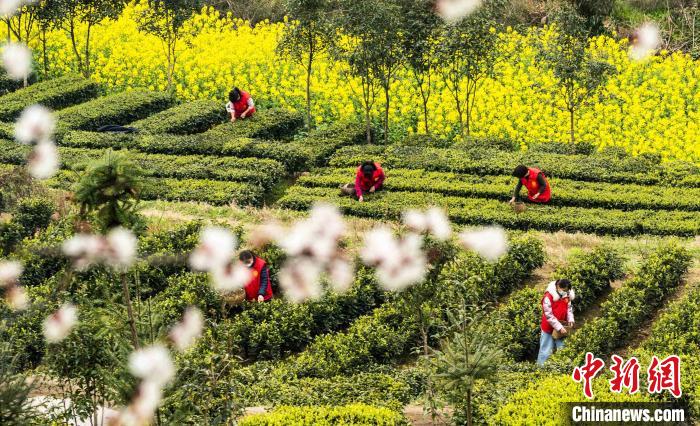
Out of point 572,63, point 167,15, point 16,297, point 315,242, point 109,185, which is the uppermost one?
point 167,15

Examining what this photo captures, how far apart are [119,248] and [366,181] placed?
449 inches

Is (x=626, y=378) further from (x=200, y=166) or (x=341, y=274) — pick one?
(x=200, y=166)

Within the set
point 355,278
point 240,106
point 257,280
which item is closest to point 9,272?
point 257,280

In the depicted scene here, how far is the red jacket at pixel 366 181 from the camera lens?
19.7m

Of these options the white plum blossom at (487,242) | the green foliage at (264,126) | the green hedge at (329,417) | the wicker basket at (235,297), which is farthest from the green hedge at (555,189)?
the green hedge at (329,417)

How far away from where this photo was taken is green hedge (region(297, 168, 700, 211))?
63.7ft

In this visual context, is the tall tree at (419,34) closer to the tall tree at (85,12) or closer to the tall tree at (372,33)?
the tall tree at (372,33)

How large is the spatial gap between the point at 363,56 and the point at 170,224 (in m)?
6.83

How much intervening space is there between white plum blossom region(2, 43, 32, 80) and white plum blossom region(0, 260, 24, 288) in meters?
11.2

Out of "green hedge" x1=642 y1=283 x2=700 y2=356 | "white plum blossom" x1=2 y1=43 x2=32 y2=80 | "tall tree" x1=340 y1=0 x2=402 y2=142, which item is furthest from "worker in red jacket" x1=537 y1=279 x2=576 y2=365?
"white plum blossom" x1=2 y1=43 x2=32 y2=80

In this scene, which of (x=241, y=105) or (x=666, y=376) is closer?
(x=666, y=376)

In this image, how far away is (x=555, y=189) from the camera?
19.8 meters

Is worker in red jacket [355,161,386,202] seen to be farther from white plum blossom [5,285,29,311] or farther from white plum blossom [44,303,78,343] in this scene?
white plum blossom [44,303,78,343]

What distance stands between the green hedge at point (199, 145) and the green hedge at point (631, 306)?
27.5 feet
